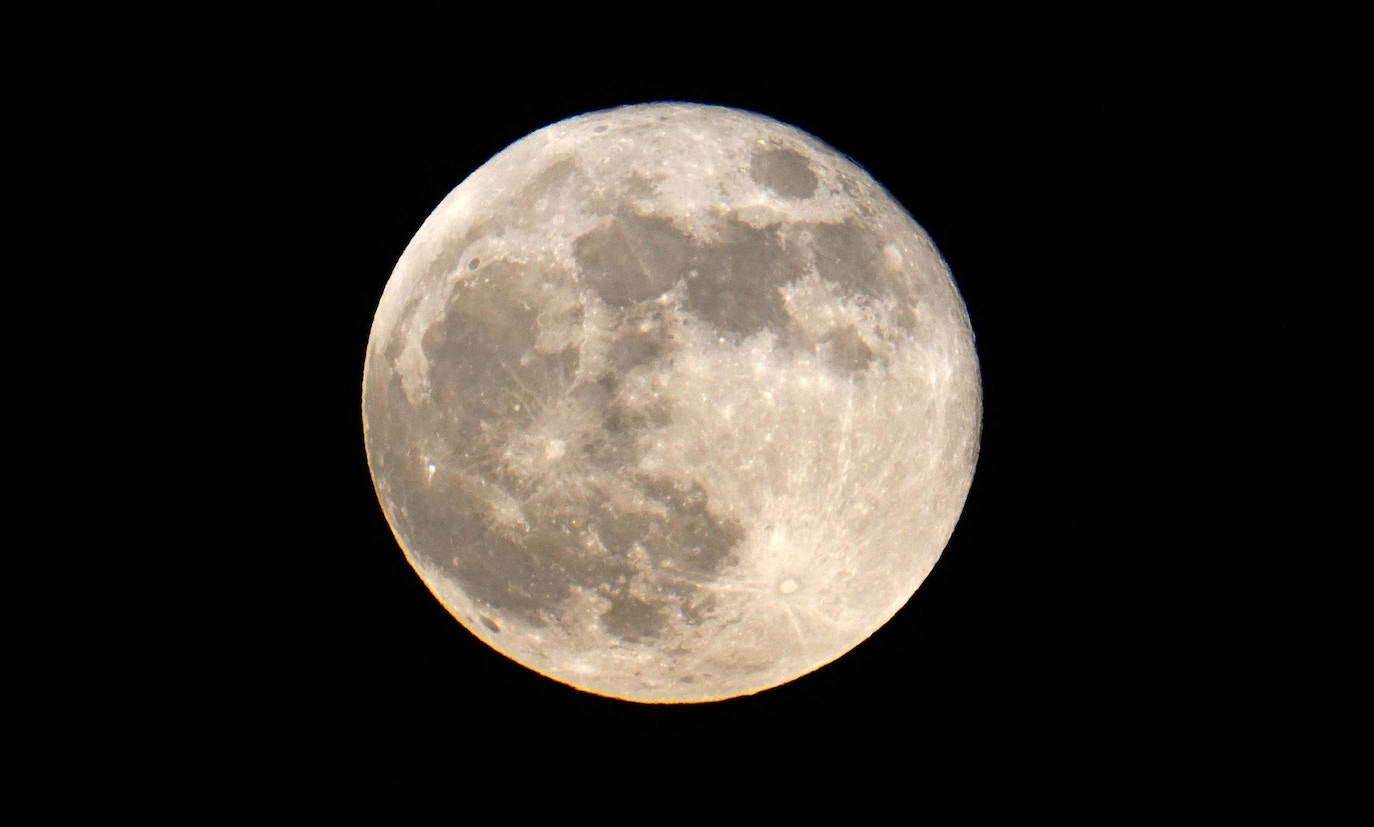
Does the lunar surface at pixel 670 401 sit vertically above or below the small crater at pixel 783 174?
below

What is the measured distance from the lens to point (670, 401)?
12.8ft

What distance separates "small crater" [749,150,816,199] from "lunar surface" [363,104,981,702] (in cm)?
1

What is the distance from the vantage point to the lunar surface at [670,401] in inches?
156

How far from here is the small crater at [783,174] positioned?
4.29 m

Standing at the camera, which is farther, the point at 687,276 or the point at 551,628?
the point at 551,628

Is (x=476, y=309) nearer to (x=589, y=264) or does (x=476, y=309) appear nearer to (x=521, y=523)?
(x=589, y=264)

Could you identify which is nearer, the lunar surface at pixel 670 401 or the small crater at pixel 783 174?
the lunar surface at pixel 670 401

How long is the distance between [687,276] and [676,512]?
0.93m

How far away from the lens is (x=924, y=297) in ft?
14.8

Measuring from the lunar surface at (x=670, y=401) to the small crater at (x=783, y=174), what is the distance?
1 centimetres

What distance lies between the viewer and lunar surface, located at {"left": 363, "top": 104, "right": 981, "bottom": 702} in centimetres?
395

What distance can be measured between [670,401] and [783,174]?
118cm

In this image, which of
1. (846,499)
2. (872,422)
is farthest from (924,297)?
(846,499)

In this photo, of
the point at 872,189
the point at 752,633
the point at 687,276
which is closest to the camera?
the point at 687,276
